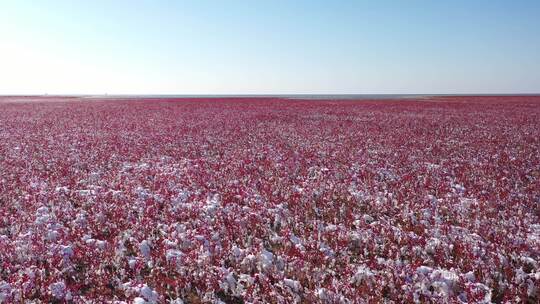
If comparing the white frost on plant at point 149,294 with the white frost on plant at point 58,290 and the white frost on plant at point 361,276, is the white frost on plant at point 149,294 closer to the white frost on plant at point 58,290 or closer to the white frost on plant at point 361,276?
the white frost on plant at point 58,290

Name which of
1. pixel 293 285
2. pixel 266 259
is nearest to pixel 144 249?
pixel 266 259

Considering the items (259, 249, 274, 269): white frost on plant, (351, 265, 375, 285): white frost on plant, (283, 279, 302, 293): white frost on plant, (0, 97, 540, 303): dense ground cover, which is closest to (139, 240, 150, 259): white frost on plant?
(0, 97, 540, 303): dense ground cover

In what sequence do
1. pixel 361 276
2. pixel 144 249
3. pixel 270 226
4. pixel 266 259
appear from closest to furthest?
pixel 361 276, pixel 266 259, pixel 144 249, pixel 270 226

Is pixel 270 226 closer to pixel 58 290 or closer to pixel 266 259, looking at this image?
pixel 266 259

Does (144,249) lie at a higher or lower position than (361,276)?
higher

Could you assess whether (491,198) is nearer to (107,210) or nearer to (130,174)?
(107,210)

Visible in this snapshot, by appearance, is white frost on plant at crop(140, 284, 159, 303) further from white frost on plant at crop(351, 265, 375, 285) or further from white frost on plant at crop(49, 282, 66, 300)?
white frost on plant at crop(351, 265, 375, 285)

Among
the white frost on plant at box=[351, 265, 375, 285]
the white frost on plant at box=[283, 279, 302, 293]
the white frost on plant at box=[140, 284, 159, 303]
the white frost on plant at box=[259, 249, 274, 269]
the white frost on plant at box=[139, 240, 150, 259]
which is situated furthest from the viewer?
the white frost on plant at box=[139, 240, 150, 259]

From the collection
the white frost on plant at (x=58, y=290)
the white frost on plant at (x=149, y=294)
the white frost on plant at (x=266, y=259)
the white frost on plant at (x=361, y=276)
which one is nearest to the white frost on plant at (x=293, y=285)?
the white frost on plant at (x=266, y=259)

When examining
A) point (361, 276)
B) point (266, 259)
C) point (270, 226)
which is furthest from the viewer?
point (270, 226)
